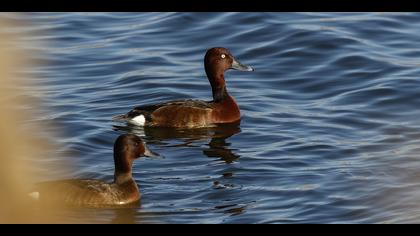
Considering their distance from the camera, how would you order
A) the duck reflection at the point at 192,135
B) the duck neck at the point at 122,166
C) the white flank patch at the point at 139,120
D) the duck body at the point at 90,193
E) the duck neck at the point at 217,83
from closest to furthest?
the duck body at the point at 90,193 < the duck neck at the point at 122,166 < the duck reflection at the point at 192,135 < the white flank patch at the point at 139,120 < the duck neck at the point at 217,83

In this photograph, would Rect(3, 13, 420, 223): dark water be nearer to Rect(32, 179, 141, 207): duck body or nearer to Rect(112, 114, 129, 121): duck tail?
Rect(32, 179, 141, 207): duck body

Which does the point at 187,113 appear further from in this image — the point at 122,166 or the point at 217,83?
the point at 122,166

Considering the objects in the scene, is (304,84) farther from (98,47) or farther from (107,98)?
(98,47)

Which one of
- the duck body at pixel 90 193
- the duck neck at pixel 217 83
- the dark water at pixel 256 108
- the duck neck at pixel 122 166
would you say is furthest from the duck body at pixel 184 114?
the duck body at pixel 90 193

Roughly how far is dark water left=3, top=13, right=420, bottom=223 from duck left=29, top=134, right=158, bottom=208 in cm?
12

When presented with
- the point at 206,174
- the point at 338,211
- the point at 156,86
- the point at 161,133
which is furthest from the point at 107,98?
the point at 338,211

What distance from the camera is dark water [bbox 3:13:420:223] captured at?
10.0 metres

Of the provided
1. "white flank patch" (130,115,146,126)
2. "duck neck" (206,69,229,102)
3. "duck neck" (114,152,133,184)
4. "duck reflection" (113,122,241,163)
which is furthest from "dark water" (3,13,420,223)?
"duck neck" (206,69,229,102)

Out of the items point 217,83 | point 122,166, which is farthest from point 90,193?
point 217,83

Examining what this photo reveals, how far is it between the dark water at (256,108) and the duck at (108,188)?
116mm

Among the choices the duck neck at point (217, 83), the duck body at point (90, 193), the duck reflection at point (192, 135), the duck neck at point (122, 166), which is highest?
the duck neck at point (217, 83)

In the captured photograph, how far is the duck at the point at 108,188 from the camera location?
9469 millimetres

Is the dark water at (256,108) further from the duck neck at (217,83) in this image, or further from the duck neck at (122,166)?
the duck neck at (217,83)

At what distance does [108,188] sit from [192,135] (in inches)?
149
